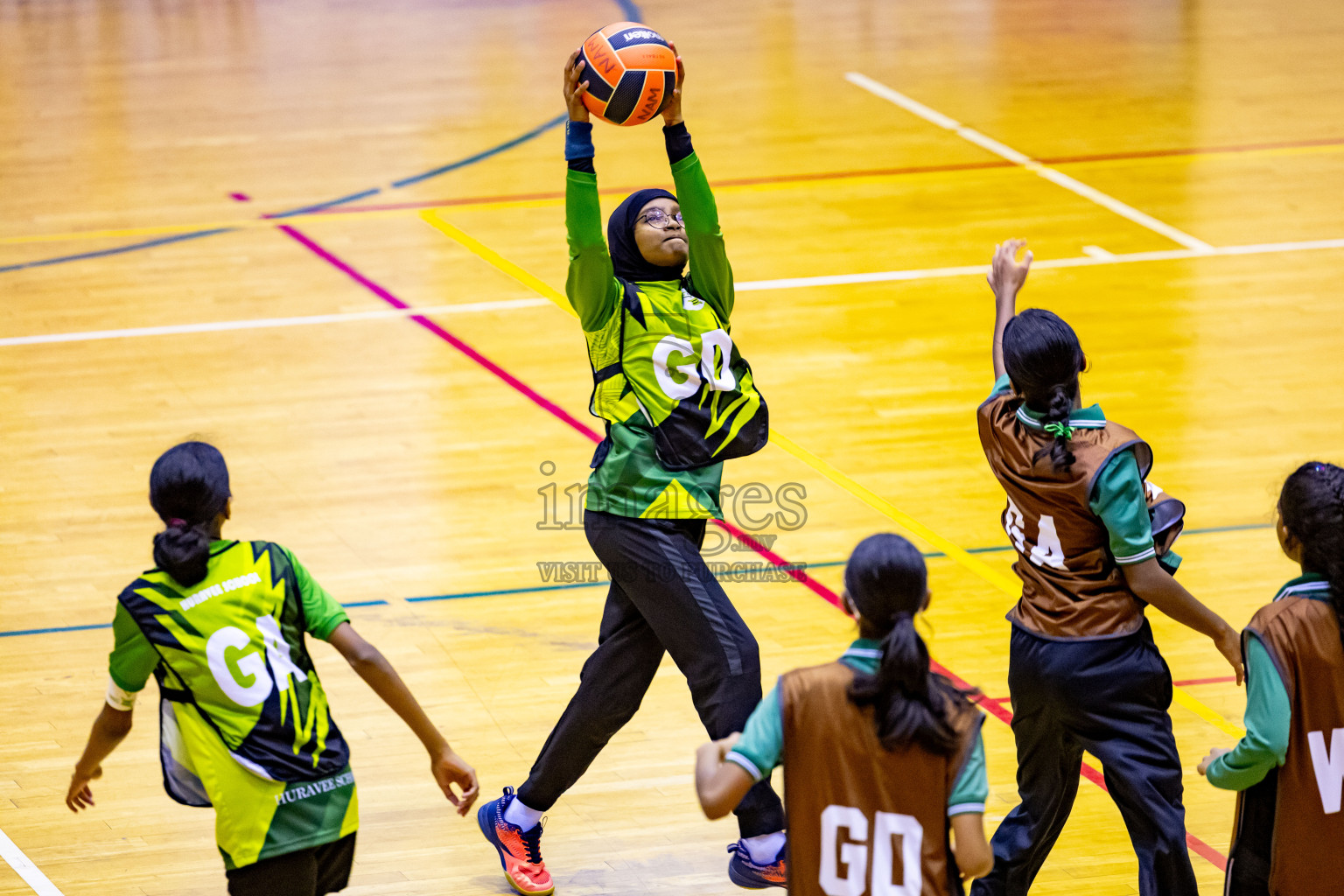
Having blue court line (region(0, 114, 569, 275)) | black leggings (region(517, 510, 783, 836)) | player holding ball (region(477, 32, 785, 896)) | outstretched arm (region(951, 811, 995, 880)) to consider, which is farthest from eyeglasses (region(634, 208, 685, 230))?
blue court line (region(0, 114, 569, 275))

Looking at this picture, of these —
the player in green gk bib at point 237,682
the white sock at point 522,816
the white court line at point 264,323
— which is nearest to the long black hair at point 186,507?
the player in green gk bib at point 237,682

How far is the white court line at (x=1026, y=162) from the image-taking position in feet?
35.8

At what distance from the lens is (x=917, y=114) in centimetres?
1381

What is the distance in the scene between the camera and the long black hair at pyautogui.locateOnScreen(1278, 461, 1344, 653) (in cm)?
347

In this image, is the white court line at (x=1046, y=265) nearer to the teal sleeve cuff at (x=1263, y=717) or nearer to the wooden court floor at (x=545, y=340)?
the wooden court floor at (x=545, y=340)

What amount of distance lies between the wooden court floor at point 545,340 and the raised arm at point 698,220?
5.41 ft

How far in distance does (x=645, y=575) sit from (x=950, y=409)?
4207mm

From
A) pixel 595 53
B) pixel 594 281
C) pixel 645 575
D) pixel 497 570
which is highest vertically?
pixel 595 53

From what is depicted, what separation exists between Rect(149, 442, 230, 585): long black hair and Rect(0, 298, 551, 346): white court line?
6.19m

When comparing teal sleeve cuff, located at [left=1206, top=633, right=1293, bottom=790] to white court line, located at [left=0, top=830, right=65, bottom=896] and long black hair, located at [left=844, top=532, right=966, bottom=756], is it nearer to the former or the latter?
long black hair, located at [left=844, top=532, right=966, bottom=756]

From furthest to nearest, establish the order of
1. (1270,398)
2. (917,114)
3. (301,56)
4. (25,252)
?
(301,56) → (917,114) → (25,252) → (1270,398)

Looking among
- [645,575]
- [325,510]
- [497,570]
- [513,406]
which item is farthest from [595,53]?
[513,406]

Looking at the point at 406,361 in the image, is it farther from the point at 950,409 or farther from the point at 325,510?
the point at 950,409

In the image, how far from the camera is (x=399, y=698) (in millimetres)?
3727
